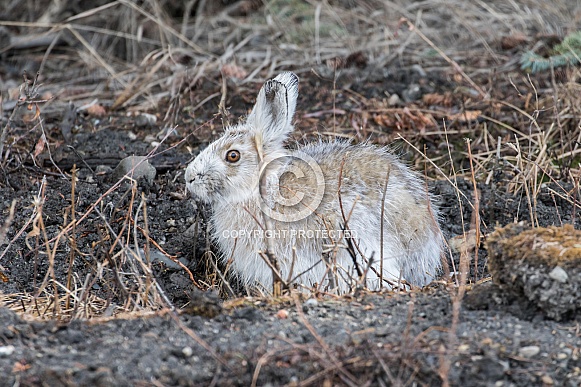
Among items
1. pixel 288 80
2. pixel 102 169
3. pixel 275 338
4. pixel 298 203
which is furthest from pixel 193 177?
pixel 275 338

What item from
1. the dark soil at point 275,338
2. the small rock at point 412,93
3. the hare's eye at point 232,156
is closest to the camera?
the dark soil at point 275,338

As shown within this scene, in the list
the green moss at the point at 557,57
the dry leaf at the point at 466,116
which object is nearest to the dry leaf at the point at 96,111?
the dry leaf at the point at 466,116

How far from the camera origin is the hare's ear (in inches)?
203

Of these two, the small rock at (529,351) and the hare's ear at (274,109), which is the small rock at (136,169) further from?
the small rock at (529,351)

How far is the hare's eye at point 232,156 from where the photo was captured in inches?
201

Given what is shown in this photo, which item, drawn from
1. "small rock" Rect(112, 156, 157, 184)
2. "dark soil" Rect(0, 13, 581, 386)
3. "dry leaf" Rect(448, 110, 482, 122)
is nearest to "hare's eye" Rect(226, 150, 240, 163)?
"dark soil" Rect(0, 13, 581, 386)

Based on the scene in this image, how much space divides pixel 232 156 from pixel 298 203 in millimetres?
534

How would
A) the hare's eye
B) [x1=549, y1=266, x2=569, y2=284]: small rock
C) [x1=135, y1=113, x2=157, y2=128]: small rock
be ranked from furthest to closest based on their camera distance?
[x1=135, y1=113, x2=157, y2=128]: small rock
the hare's eye
[x1=549, y1=266, x2=569, y2=284]: small rock

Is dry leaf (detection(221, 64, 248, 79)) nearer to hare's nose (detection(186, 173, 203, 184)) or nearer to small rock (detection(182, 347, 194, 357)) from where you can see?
hare's nose (detection(186, 173, 203, 184))

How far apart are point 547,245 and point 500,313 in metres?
0.39

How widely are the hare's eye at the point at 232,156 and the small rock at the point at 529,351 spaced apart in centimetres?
234

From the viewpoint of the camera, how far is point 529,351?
340cm

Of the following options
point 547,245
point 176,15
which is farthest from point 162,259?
point 176,15

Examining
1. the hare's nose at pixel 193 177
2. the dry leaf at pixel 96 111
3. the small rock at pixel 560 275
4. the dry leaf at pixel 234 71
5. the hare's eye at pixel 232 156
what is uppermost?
the dry leaf at pixel 234 71
